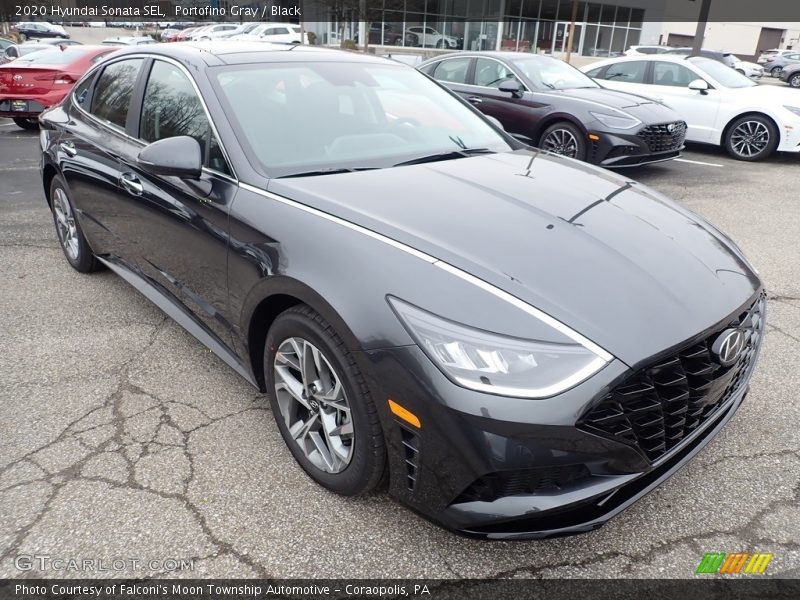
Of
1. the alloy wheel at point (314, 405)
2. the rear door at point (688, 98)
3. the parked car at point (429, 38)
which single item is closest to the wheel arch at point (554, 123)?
the rear door at point (688, 98)

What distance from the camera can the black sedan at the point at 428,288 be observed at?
1742mm

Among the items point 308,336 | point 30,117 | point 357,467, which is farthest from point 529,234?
point 30,117

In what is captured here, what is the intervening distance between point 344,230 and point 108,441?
59.4 inches

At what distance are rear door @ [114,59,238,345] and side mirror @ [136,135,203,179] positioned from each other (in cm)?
9

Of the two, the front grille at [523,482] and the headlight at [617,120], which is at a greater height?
the headlight at [617,120]

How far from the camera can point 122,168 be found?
11.0ft

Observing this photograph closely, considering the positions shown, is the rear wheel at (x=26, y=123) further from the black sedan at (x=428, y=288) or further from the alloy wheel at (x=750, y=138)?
the alloy wheel at (x=750, y=138)

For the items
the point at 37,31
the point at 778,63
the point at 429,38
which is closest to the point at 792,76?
the point at 778,63

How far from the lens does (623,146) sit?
279 inches

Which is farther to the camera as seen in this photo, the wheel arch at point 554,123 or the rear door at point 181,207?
the wheel arch at point 554,123

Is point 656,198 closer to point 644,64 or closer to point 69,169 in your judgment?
point 69,169

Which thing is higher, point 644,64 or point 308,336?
point 644,64

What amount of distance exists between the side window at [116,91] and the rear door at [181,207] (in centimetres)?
22

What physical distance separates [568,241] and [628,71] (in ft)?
30.0
